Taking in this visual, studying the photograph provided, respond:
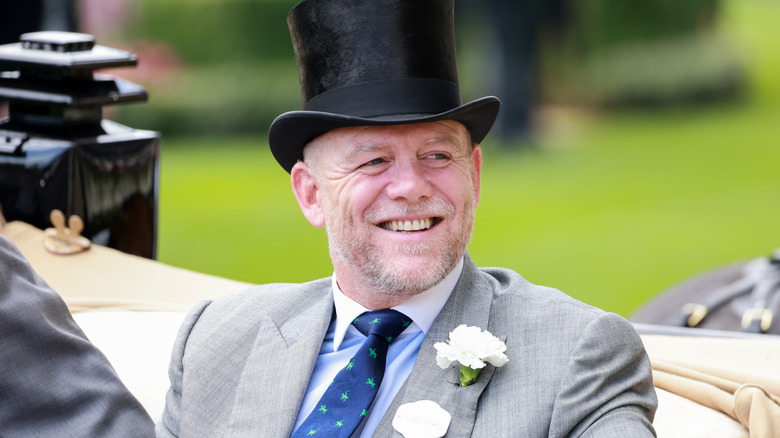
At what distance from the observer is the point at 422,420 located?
222 cm

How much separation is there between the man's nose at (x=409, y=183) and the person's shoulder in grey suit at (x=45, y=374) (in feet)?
2.56

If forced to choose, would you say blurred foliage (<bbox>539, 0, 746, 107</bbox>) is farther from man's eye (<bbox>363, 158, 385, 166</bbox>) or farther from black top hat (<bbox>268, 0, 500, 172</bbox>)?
man's eye (<bbox>363, 158, 385, 166</bbox>)

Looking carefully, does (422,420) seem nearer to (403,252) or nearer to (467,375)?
(467,375)

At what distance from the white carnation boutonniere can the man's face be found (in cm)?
17

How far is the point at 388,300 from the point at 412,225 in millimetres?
200

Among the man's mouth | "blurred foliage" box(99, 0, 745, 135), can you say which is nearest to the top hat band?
the man's mouth

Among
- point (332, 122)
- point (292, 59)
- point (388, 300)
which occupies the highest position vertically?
point (332, 122)

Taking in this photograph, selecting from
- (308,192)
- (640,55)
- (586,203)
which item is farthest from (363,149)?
(640,55)

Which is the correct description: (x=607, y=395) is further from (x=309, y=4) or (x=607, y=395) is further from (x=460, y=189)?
(x=309, y=4)

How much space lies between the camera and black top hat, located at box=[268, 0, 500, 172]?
238 centimetres

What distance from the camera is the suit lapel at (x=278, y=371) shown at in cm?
238

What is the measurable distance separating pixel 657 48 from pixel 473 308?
1262 cm

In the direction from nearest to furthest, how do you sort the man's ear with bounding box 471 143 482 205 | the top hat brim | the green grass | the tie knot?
the top hat brim < the tie knot < the man's ear with bounding box 471 143 482 205 < the green grass

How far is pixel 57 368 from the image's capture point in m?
2.46
